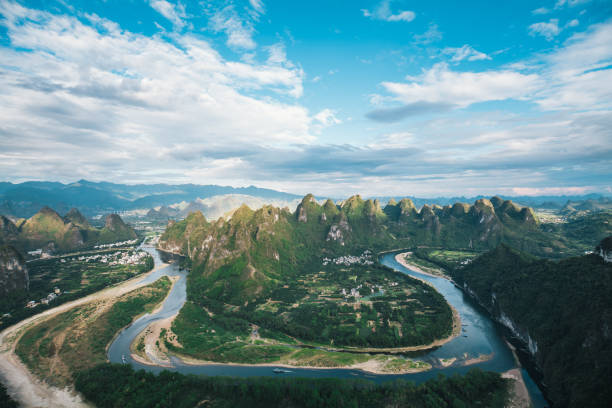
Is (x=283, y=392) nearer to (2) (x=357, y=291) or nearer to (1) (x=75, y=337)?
(2) (x=357, y=291)

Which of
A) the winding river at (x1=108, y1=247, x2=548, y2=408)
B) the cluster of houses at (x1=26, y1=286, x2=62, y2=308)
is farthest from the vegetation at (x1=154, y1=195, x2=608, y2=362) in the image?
the cluster of houses at (x1=26, y1=286, x2=62, y2=308)

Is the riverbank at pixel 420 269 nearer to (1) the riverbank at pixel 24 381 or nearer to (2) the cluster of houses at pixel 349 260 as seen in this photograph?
(2) the cluster of houses at pixel 349 260

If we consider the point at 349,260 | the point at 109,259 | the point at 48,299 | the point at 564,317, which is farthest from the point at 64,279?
the point at 564,317

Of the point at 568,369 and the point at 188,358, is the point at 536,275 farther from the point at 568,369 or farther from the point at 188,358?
the point at 188,358

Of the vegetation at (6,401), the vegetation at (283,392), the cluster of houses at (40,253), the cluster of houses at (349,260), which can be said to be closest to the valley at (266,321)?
the cluster of houses at (349,260)

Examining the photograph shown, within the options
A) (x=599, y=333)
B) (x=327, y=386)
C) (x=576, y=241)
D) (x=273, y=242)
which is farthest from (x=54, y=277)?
(x=576, y=241)
